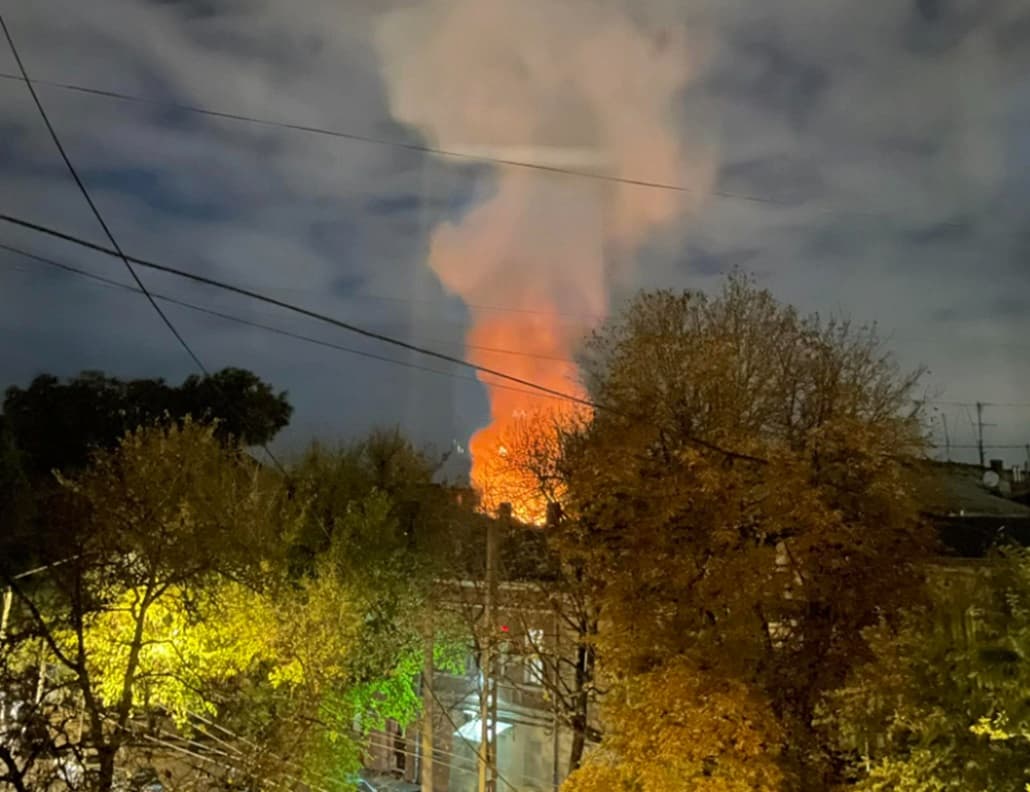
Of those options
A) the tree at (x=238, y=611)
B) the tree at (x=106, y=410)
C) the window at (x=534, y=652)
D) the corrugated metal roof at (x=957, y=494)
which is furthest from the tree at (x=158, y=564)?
the corrugated metal roof at (x=957, y=494)

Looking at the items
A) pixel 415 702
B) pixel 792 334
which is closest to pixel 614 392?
pixel 792 334

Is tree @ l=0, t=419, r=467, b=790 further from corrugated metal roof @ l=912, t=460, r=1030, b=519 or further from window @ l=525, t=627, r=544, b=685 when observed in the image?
corrugated metal roof @ l=912, t=460, r=1030, b=519

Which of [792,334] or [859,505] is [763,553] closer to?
[859,505]

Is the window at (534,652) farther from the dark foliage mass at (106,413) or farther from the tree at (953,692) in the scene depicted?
the dark foliage mass at (106,413)

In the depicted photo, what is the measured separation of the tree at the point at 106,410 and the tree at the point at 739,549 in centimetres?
1810

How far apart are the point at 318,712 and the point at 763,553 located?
11032 millimetres

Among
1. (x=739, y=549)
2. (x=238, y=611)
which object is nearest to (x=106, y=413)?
(x=238, y=611)

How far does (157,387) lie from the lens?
33.0 m

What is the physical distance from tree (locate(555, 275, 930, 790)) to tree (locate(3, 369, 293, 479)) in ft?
59.4

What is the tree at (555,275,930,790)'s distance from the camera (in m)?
12.9

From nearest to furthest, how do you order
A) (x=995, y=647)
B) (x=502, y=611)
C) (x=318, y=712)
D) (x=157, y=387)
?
(x=995, y=647) → (x=318, y=712) → (x=502, y=611) → (x=157, y=387)

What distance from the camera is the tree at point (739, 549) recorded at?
1291cm

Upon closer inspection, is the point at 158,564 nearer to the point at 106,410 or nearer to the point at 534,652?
the point at 534,652

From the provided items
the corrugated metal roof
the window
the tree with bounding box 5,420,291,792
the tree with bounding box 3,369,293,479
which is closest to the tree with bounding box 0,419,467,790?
the tree with bounding box 5,420,291,792
